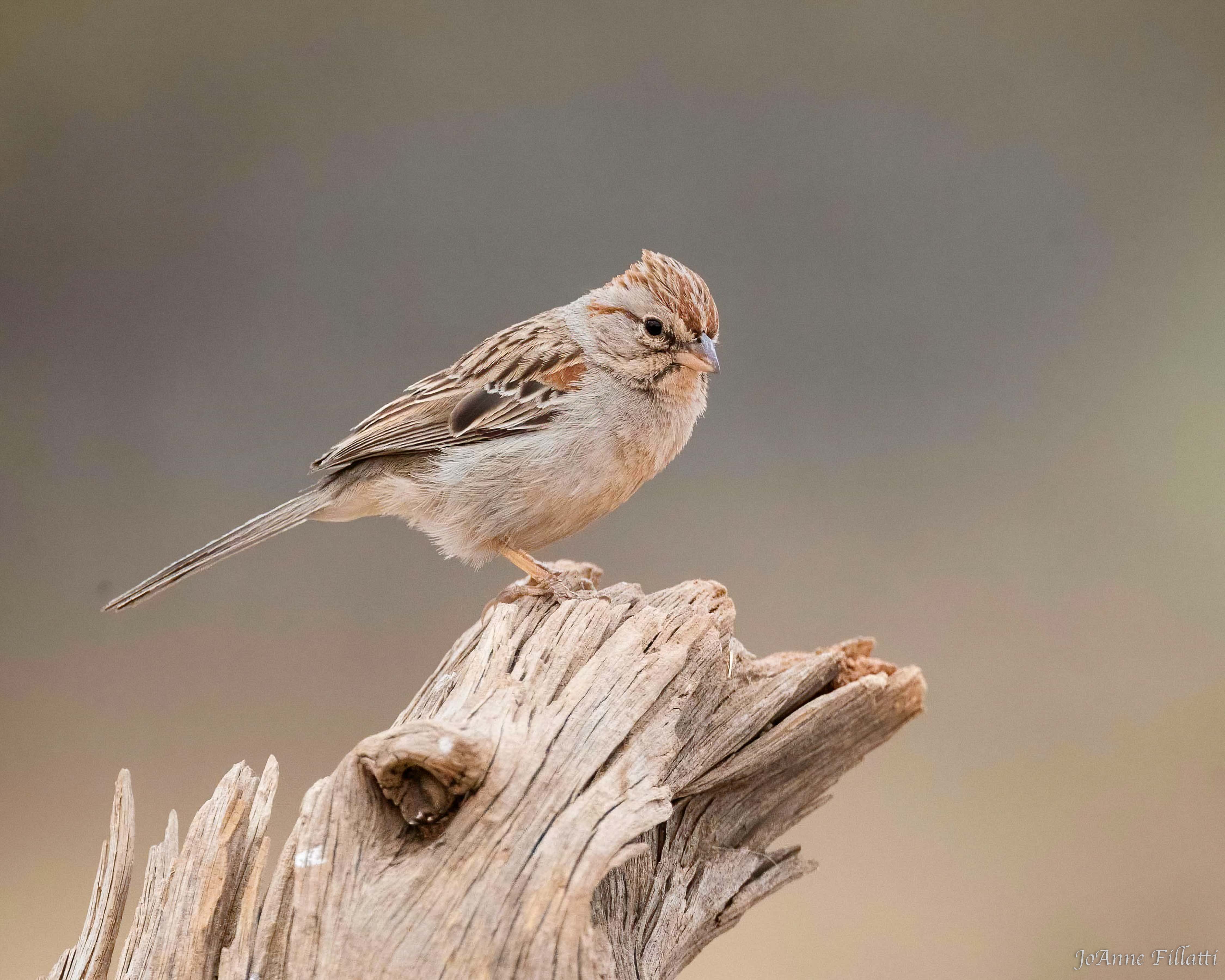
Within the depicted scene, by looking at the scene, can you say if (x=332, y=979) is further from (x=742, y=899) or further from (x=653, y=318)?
(x=653, y=318)

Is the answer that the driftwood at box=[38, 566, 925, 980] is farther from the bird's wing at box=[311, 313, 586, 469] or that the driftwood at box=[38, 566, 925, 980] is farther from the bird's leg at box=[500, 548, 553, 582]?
the bird's wing at box=[311, 313, 586, 469]

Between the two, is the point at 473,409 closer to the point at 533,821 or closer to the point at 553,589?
the point at 553,589

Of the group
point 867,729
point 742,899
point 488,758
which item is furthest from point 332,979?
point 867,729

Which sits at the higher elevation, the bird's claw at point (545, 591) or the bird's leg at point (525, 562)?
the bird's leg at point (525, 562)

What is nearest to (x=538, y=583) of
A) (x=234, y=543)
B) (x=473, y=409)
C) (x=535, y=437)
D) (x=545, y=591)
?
(x=545, y=591)

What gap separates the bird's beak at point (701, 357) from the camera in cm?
367

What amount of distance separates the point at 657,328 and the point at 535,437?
574 millimetres

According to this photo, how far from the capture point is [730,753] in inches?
125

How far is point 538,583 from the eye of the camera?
11.7ft

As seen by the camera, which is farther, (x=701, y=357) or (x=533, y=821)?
(x=701, y=357)

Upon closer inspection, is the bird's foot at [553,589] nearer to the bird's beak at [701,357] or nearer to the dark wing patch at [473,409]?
the dark wing patch at [473,409]

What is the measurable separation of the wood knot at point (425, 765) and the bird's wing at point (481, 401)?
5.48 feet

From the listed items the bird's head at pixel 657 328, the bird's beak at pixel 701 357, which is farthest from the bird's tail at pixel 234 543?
the bird's beak at pixel 701 357

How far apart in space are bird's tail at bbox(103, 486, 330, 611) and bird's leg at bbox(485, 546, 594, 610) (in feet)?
2.52
